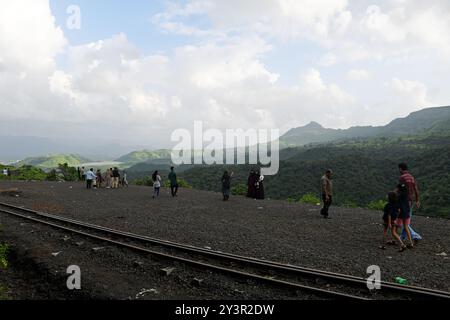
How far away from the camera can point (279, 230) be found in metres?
12.8

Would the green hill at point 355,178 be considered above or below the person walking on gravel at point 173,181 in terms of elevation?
below

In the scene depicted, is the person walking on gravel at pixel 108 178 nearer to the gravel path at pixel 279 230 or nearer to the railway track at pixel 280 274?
the gravel path at pixel 279 230

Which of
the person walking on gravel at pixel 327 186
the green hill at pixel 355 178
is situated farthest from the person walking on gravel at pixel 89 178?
the green hill at pixel 355 178

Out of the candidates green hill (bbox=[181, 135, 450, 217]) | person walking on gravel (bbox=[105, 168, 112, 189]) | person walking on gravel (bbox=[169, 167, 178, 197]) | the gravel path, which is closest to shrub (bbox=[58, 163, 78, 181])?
person walking on gravel (bbox=[105, 168, 112, 189])

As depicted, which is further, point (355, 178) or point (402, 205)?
point (355, 178)

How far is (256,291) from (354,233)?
6858 millimetres

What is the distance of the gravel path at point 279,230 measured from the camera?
855cm

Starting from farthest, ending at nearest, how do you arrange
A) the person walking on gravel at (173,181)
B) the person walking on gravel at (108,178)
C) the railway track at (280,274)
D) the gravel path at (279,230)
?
the person walking on gravel at (108,178), the person walking on gravel at (173,181), the gravel path at (279,230), the railway track at (280,274)

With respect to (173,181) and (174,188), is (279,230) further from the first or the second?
(174,188)

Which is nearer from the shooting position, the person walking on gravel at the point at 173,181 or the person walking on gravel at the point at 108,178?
the person walking on gravel at the point at 173,181

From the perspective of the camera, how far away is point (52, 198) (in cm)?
2156

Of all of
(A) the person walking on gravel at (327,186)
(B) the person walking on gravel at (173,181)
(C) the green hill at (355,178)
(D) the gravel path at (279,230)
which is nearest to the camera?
(D) the gravel path at (279,230)

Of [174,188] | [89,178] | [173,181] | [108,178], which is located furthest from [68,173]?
[173,181]
